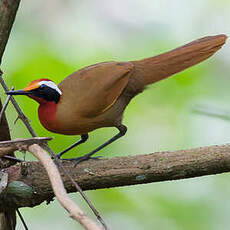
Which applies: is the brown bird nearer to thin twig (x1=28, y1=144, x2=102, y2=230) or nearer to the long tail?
the long tail

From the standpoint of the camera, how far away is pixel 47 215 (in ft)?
11.9

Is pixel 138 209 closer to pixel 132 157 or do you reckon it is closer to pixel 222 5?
pixel 132 157

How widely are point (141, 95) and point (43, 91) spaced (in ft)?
4.02

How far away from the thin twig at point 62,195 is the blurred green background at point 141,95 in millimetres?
1424

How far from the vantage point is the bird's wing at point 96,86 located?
2.63 metres

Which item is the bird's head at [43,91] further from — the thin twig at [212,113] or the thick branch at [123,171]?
the thin twig at [212,113]

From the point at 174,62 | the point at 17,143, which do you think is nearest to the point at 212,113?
the point at 174,62

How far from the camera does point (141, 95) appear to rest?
3678 millimetres

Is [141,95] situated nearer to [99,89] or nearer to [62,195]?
[99,89]

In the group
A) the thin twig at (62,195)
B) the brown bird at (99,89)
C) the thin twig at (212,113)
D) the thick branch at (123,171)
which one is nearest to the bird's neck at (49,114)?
the brown bird at (99,89)

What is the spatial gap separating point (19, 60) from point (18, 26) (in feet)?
2.05

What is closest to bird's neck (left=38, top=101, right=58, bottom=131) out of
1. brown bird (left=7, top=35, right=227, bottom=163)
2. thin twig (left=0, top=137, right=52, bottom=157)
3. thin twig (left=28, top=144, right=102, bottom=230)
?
brown bird (left=7, top=35, right=227, bottom=163)

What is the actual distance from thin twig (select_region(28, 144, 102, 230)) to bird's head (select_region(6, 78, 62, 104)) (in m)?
0.89

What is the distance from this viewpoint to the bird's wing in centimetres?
263
